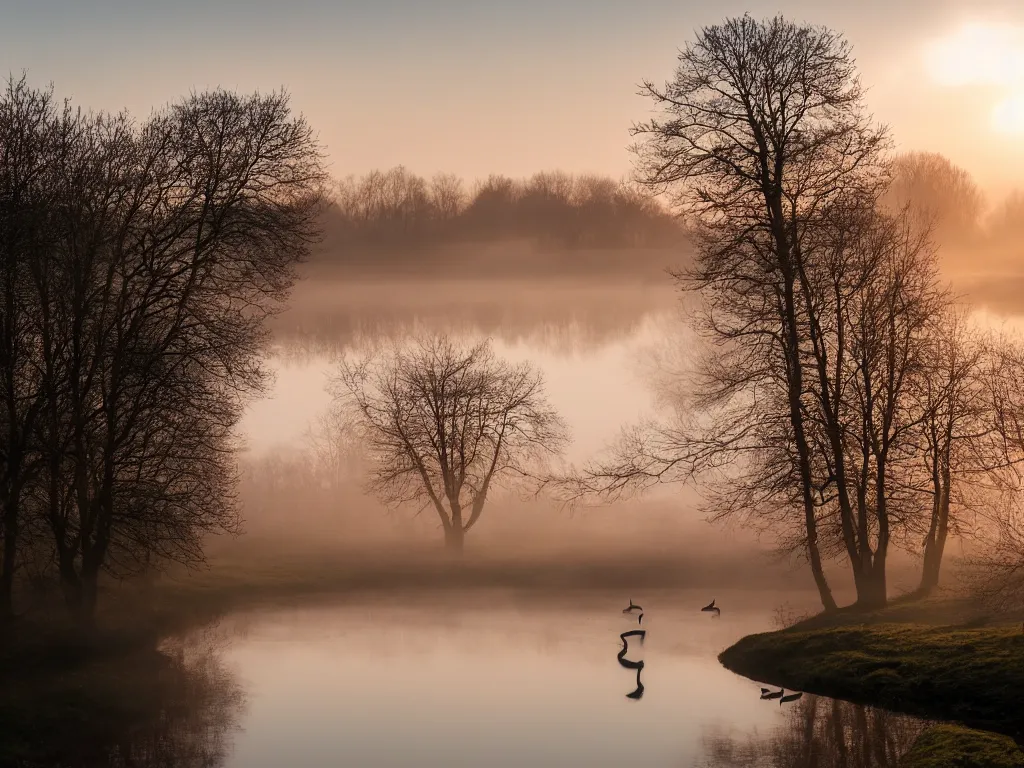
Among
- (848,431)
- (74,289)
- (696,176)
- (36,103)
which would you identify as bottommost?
(848,431)

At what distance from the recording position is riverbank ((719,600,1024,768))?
21.7 metres

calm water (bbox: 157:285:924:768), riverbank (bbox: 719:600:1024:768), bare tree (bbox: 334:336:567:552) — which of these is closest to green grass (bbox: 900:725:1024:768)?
riverbank (bbox: 719:600:1024:768)

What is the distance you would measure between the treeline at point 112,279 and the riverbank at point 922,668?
53.1 ft

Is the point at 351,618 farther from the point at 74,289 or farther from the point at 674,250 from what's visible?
the point at 674,250

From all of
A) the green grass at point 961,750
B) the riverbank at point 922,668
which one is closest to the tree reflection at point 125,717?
the green grass at point 961,750

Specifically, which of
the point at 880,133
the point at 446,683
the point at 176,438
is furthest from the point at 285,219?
the point at 880,133

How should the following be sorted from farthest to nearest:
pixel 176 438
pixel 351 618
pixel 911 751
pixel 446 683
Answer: pixel 351 618 < pixel 176 438 < pixel 446 683 < pixel 911 751

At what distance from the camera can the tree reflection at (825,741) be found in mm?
22062

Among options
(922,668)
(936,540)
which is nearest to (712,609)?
(936,540)

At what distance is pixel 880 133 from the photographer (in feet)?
99.6

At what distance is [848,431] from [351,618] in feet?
59.7

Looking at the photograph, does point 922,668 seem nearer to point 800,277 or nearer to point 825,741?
point 825,741

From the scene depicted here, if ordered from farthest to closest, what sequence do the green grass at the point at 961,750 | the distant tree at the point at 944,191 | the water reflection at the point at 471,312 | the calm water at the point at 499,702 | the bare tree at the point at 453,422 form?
the water reflection at the point at 471,312 → the distant tree at the point at 944,191 → the bare tree at the point at 453,422 → the calm water at the point at 499,702 → the green grass at the point at 961,750

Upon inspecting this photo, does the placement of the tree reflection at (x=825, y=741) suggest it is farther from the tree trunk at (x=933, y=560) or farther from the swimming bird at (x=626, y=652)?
the tree trunk at (x=933, y=560)
